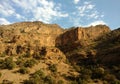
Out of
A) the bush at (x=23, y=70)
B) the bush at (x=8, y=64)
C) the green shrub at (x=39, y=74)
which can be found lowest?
the green shrub at (x=39, y=74)

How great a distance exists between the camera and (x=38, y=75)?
134ft

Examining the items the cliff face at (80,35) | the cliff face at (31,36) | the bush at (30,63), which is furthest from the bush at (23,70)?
the cliff face at (80,35)

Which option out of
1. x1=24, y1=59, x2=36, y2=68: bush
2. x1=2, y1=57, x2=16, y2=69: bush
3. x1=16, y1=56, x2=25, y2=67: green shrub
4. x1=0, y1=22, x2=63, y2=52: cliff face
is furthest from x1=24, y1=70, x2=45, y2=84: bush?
x1=0, y1=22, x2=63, y2=52: cliff face

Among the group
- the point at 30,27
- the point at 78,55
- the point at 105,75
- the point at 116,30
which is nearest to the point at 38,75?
the point at 105,75

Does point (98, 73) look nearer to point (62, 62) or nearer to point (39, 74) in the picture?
point (62, 62)

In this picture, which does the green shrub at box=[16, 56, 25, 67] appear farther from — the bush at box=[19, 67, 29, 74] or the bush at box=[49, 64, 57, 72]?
the bush at box=[49, 64, 57, 72]

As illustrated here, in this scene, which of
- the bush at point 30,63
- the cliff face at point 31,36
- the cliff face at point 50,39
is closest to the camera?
the bush at point 30,63

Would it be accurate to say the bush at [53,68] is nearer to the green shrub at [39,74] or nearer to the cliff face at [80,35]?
the green shrub at [39,74]

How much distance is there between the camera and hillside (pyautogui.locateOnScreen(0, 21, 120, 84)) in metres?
40.8

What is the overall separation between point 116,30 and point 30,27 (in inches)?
1259

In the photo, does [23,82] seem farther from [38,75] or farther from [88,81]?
[88,81]

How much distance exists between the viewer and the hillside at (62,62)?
40.8m

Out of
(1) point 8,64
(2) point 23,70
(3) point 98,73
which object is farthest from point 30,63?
(3) point 98,73

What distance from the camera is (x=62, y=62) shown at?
50.7 m
